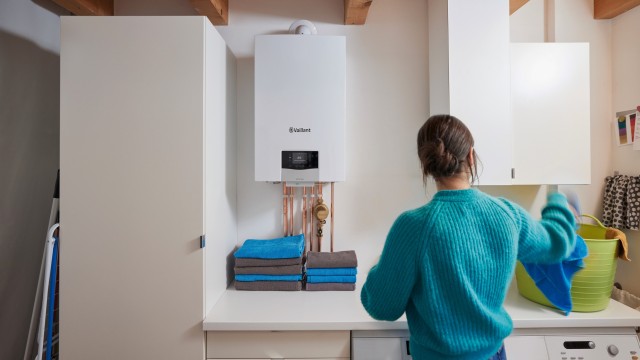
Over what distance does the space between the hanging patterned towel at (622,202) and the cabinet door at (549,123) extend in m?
0.29

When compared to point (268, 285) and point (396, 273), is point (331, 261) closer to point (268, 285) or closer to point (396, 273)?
point (268, 285)

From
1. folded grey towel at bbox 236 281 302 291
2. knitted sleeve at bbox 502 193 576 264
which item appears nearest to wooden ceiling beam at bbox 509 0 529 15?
knitted sleeve at bbox 502 193 576 264

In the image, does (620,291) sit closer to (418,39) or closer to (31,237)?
(418,39)

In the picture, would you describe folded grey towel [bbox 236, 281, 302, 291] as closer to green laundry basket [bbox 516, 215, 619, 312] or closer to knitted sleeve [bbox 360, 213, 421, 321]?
knitted sleeve [bbox 360, 213, 421, 321]

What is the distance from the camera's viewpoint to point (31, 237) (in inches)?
65.2

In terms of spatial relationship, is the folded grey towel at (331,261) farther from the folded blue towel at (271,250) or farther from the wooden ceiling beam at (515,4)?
the wooden ceiling beam at (515,4)

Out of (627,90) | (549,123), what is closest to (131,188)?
(549,123)

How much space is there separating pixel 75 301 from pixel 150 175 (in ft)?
1.94

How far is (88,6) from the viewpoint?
1772 mm

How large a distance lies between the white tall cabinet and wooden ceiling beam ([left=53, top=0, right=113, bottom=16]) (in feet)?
1.54

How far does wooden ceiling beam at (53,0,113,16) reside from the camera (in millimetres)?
1709

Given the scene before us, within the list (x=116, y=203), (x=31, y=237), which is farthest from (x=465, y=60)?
(x=31, y=237)

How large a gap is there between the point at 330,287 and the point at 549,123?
4.43ft

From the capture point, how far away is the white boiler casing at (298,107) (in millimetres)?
1694
